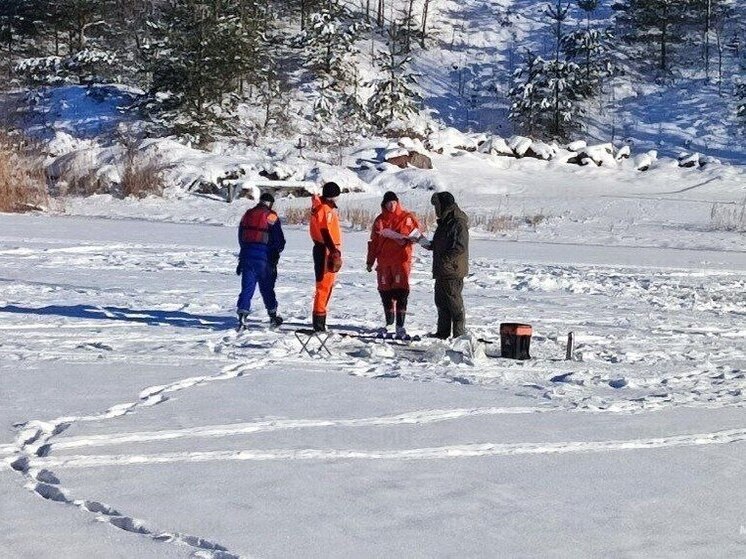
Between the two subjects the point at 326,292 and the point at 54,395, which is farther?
the point at 326,292

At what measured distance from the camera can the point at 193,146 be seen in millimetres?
37812

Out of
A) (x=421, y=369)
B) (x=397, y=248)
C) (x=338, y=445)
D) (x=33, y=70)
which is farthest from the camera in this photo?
(x=33, y=70)

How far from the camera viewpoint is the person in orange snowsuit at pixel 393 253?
10805mm

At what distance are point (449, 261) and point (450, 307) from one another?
0.47 meters

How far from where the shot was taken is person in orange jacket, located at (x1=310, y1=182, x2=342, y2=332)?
34.1 feet

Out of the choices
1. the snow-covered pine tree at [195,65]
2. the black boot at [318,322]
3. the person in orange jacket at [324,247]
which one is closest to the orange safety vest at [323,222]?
the person in orange jacket at [324,247]

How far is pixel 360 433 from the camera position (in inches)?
249

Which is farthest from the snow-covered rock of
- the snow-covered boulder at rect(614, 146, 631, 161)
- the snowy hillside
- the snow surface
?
the snow surface

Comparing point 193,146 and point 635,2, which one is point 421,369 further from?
point 635,2

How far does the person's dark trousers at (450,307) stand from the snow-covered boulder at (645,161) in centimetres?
3028

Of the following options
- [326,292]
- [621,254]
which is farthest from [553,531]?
[621,254]

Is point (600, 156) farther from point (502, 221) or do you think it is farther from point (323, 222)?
point (323, 222)

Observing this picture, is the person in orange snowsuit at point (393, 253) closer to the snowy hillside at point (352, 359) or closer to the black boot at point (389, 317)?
the black boot at point (389, 317)

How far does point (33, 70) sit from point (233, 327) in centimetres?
3879
